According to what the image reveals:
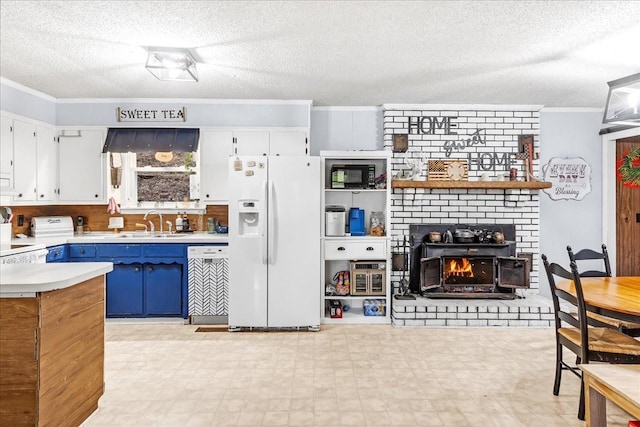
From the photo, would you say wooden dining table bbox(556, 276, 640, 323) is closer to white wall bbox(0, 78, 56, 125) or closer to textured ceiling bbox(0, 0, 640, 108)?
textured ceiling bbox(0, 0, 640, 108)

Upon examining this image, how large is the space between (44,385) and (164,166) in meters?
3.20

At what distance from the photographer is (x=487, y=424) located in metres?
2.40

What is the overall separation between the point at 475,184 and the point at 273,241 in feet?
7.74

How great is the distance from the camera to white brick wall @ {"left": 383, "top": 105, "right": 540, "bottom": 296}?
4.85 meters

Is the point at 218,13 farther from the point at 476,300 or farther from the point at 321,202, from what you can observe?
the point at 476,300

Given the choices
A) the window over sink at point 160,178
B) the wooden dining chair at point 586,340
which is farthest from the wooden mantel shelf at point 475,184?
the window over sink at point 160,178

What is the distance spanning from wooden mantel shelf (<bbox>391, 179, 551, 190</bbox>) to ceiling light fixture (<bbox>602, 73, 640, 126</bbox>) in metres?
2.01

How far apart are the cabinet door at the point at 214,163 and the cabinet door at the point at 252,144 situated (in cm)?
9

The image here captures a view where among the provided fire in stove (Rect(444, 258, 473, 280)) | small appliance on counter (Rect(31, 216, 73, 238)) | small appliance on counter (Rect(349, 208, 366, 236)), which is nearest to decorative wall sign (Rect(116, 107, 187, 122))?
small appliance on counter (Rect(31, 216, 73, 238))

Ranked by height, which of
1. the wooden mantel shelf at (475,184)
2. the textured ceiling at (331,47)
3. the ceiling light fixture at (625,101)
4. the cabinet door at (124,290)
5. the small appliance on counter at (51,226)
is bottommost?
the cabinet door at (124,290)

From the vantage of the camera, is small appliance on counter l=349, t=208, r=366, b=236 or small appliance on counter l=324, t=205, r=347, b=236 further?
small appliance on counter l=349, t=208, r=366, b=236

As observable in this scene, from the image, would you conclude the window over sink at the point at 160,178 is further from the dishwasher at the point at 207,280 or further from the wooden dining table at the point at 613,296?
the wooden dining table at the point at 613,296

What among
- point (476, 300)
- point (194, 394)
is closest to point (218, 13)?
point (194, 394)

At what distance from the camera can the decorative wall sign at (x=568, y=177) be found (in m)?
4.97
